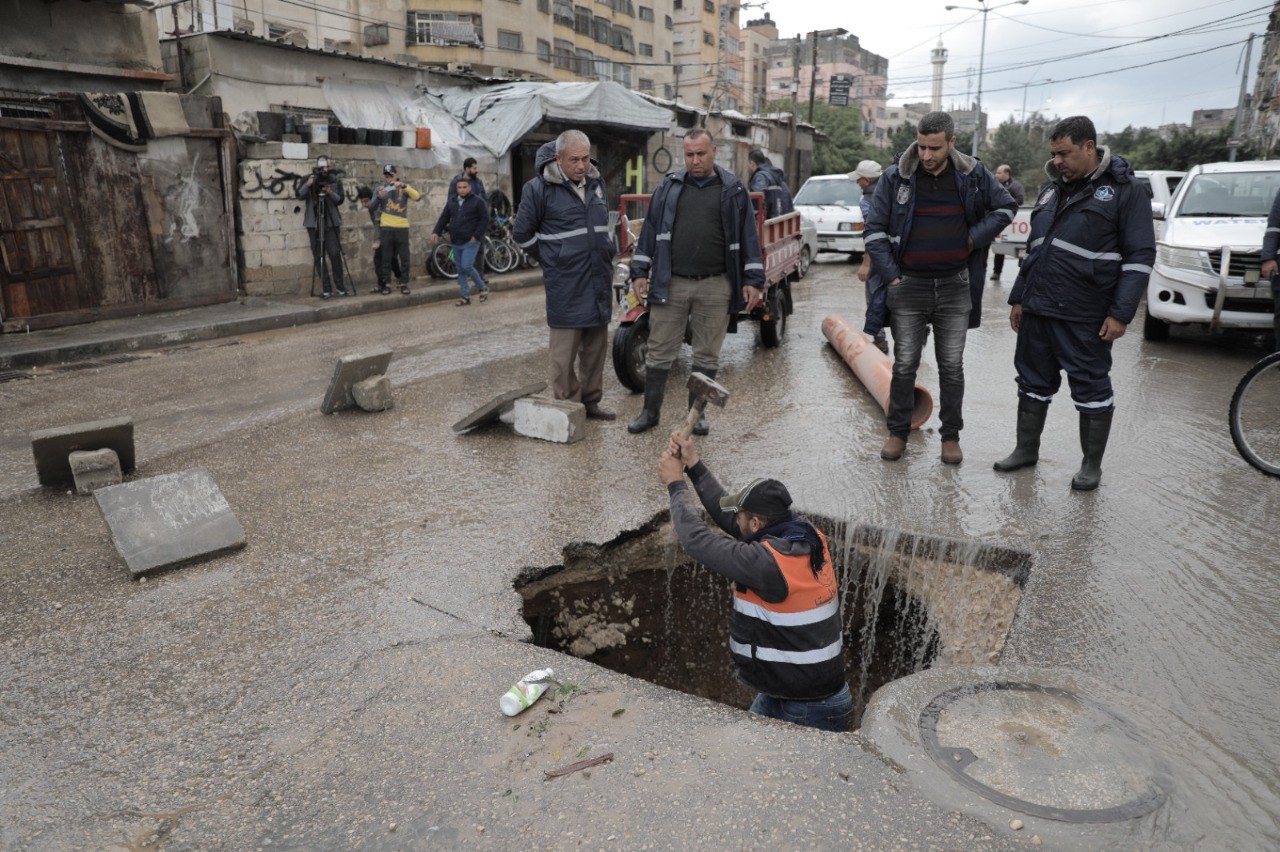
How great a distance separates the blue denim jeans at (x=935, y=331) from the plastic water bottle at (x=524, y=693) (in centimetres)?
314

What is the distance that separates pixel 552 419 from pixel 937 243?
8.64ft

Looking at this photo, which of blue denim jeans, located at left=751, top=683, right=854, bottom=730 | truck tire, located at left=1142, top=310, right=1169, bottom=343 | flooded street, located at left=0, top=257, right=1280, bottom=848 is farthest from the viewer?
truck tire, located at left=1142, top=310, right=1169, bottom=343

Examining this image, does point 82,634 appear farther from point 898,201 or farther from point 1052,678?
point 898,201

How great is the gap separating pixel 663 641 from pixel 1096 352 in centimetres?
277

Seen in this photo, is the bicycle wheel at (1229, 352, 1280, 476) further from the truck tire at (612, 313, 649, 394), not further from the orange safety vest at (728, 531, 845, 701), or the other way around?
the truck tire at (612, 313, 649, 394)

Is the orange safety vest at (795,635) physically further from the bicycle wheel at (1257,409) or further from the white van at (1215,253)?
the white van at (1215,253)

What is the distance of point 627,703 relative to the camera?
2.91 m

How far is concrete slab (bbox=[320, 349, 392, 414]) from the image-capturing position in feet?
21.4

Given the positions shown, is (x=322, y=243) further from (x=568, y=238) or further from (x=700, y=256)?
(x=700, y=256)

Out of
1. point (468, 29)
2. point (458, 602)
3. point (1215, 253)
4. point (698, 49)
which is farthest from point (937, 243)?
point (698, 49)

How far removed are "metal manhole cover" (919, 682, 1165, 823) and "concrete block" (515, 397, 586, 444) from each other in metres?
3.40

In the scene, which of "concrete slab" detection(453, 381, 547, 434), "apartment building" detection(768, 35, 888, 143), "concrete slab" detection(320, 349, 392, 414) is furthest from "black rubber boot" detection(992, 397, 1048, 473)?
"apartment building" detection(768, 35, 888, 143)

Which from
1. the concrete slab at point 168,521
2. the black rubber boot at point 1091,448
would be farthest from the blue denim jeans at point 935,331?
the concrete slab at point 168,521

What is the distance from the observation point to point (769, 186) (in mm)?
10164
